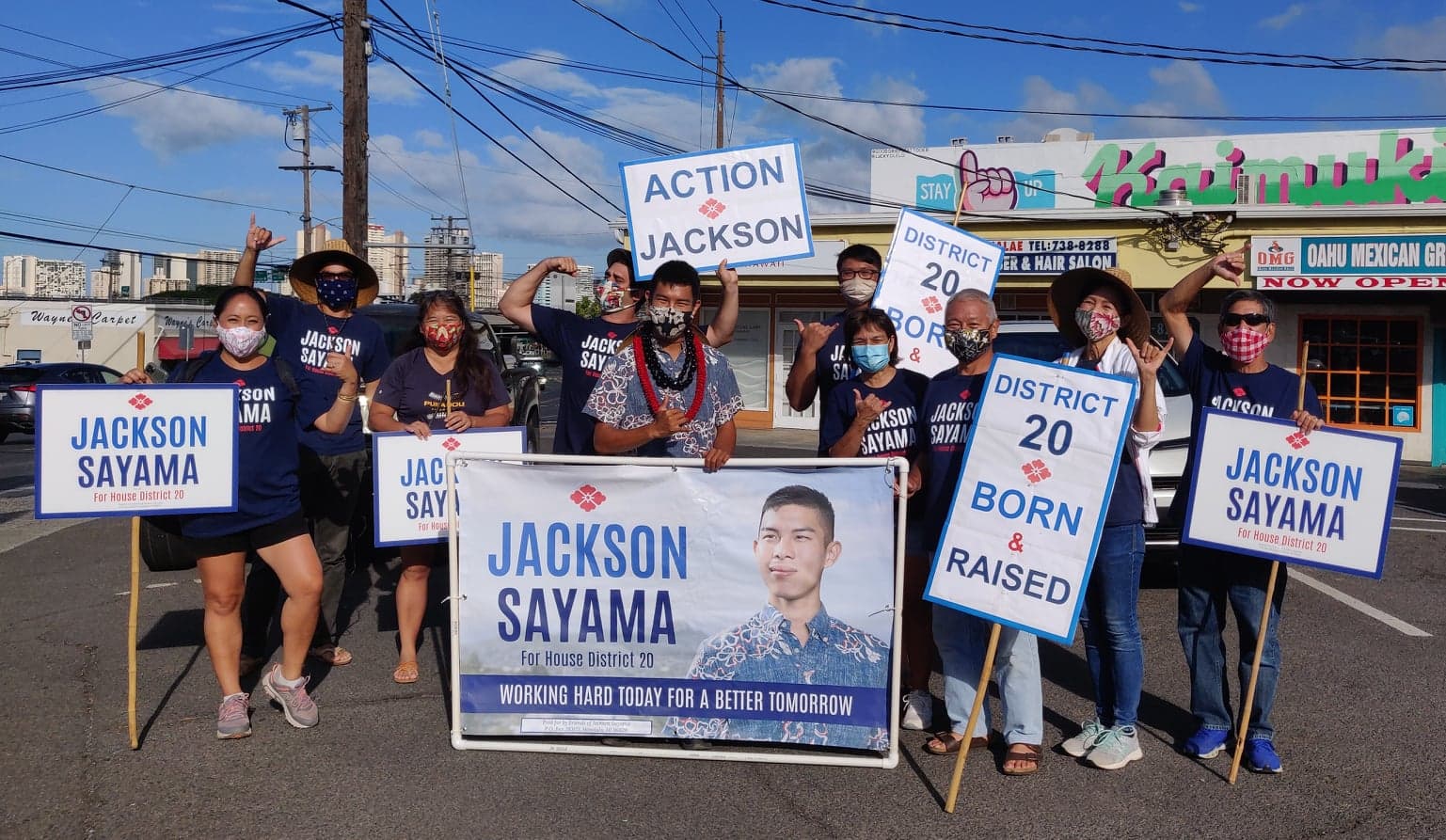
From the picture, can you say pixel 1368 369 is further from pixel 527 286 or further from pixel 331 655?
pixel 331 655

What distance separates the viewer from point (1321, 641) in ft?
21.8

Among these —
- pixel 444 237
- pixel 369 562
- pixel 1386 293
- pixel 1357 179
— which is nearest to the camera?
pixel 369 562

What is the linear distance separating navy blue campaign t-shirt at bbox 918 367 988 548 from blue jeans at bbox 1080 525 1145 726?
613 millimetres

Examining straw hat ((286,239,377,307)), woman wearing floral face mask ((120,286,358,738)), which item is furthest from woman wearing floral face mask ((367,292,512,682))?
woman wearing floral face mask ((120,286,358,738))

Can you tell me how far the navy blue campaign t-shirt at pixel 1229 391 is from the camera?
4.61 meters

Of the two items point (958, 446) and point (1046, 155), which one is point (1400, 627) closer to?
point (958, 446)

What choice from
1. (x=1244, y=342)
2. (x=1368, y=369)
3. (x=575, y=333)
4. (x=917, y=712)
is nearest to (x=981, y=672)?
(x=917, y=712)

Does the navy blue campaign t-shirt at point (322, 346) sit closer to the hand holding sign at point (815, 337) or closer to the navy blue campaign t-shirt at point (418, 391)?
the navy blue campaign t-shirt at point (418, 391)

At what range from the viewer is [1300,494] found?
449 cm

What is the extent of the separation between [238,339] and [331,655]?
77.2 inches

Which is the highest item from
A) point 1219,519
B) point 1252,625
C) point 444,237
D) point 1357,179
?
point 444,237

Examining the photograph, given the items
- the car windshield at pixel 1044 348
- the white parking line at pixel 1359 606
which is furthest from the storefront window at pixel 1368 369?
the white parking line at pixel 1359 606

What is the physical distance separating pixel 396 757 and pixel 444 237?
94.6m

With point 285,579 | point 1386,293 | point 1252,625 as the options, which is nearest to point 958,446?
point 1252,625
